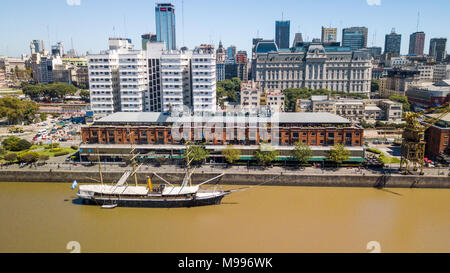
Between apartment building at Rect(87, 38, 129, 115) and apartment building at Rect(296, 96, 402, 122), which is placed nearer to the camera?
apartment building at Rect(87, 38, 129, 115)

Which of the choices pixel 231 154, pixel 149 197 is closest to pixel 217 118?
pixel 231 154

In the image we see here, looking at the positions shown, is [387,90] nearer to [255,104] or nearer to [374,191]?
[255,104]

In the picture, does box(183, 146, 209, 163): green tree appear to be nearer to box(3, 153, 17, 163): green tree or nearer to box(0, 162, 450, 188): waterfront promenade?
box(0, 162, 450, 188): waterfront promenade

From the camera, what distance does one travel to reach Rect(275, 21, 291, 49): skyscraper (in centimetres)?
19338

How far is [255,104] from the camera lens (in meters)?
65.4

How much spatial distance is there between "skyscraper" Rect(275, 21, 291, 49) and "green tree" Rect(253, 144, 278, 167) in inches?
6602

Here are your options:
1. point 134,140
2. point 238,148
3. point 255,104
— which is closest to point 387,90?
point 255,104

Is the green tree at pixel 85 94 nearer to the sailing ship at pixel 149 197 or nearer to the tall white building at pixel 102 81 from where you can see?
the tall white building at pixel 102 81

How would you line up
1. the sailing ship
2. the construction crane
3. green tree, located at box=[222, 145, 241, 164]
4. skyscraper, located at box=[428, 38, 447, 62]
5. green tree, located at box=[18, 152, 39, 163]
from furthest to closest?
1. skyscraper, located at box=[428, 38, 447, 62]
2. green tree, located at box=[18, 152, 39, 163]
3. green tree, located at box=[222, 145, 241, 164]
4. the construction crane
5. the sailing ship

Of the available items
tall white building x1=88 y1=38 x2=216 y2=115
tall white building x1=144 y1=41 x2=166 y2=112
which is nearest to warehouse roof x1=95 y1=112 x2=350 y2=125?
tall white building x1=88 y1=38 x2=216 y2=115

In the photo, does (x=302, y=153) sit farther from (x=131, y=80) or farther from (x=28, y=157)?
(x=28, y=157)

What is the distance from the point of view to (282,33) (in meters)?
194

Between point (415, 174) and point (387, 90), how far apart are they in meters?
61.6

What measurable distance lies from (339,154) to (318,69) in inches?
2614
